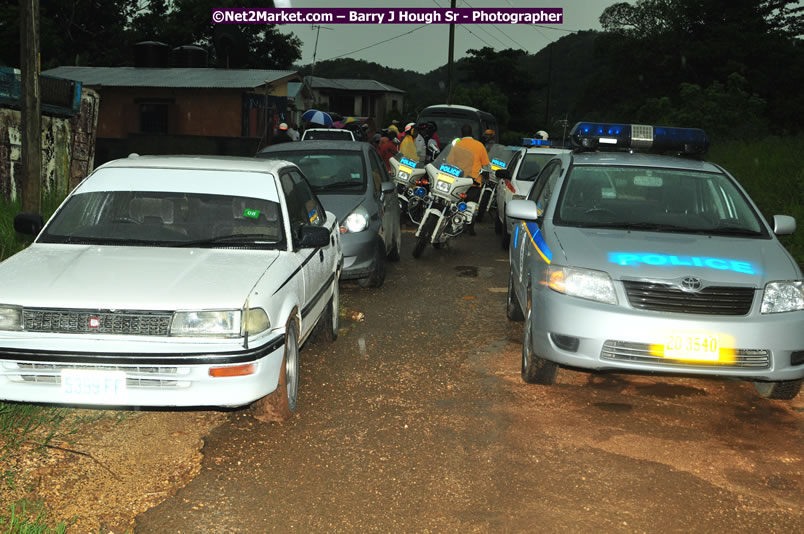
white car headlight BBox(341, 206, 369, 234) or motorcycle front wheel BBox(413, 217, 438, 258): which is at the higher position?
white car headlight BBox(341, 206, 369, 234)

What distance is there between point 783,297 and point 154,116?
29681mm

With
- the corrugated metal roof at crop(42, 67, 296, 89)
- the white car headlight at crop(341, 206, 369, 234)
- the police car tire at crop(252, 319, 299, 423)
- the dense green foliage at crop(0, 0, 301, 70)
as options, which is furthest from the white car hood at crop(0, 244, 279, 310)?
the dense green foliage at crop(0, 0, 301, 70)

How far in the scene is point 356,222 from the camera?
388 inches

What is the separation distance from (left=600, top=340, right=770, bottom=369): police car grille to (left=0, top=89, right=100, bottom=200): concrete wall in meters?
8.44

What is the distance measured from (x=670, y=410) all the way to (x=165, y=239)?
3.64 metres

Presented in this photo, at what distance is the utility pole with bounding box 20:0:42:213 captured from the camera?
29.6 feet

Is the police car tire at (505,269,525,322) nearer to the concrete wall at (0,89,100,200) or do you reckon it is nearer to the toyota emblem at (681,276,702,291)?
the toyota emblem at (681,276,702,291)

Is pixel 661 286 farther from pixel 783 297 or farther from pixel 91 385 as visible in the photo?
pixel 91 385

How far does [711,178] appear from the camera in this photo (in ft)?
23.6

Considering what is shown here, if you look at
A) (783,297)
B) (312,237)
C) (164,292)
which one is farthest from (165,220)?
(783,297)

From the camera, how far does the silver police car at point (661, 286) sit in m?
5.59

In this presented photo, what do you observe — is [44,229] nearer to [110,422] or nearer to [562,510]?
[110,422]

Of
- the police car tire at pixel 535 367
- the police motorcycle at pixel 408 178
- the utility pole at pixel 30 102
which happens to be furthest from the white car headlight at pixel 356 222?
the police motorcycle at pixel 408 178

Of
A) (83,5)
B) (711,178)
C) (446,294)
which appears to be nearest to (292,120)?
(83,5)
